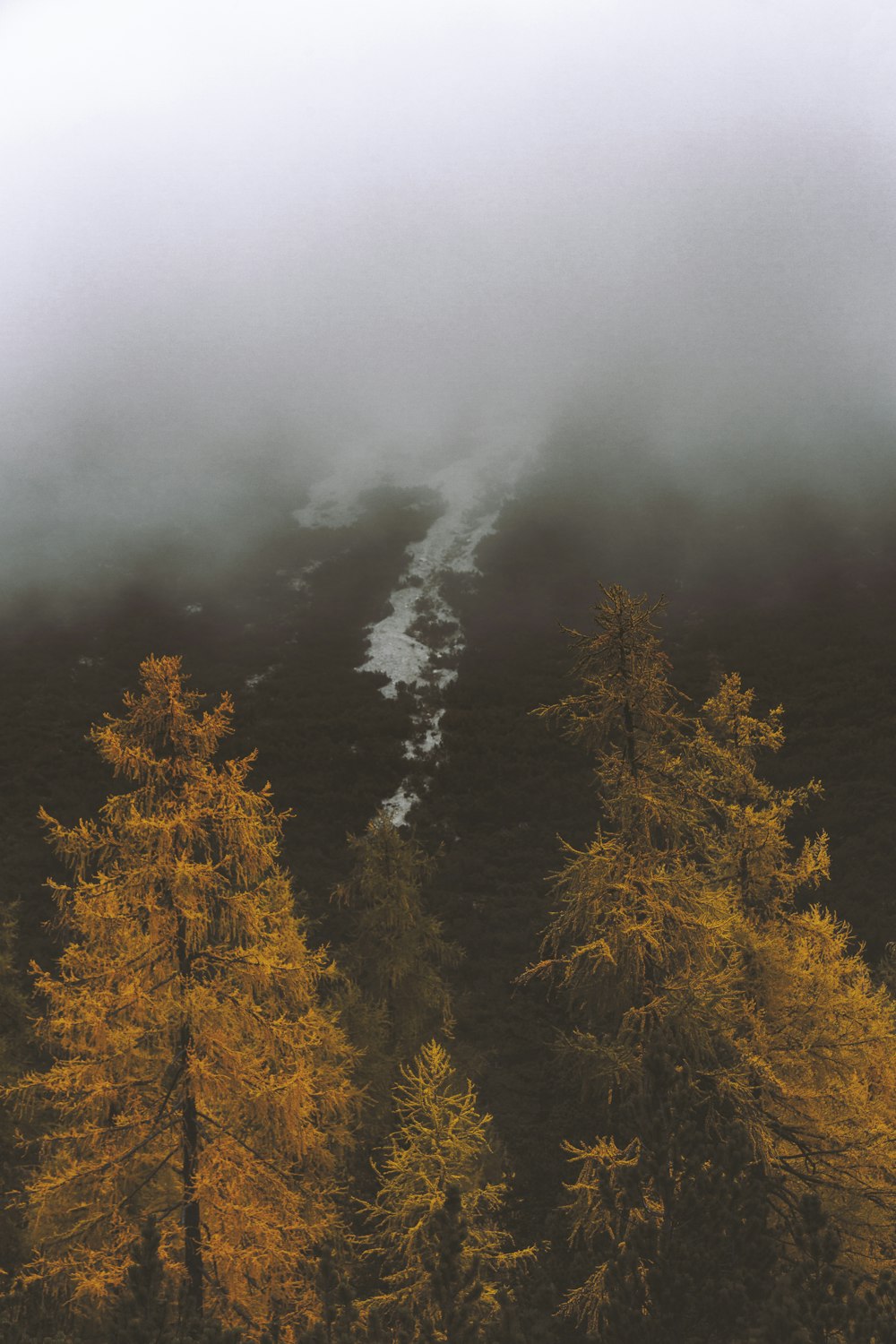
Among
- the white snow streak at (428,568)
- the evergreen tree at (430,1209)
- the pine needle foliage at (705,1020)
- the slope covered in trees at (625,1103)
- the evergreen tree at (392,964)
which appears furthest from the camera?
the white snow streak at (428,568)

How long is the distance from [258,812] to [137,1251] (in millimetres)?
3829

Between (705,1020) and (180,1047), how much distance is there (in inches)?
202

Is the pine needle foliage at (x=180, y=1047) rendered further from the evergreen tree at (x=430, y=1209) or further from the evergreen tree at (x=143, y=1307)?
the evergreen tree at (x=143, y=1307)

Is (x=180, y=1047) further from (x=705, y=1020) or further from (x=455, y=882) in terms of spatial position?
(x=455, y=882)

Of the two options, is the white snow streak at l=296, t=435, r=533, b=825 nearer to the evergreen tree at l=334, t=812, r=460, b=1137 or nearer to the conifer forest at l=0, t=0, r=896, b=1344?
the conifer forest at l=0, t=0, r=896, b=1344

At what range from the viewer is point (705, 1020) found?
29.8 ft

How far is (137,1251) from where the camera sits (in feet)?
22.0

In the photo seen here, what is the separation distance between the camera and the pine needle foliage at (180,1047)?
8328 mm

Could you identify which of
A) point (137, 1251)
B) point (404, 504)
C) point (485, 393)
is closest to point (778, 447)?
point (404, 504)

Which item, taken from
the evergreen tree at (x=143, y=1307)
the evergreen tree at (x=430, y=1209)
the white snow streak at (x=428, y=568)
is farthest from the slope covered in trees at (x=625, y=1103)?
the white snow streak at (x=428, y=568)

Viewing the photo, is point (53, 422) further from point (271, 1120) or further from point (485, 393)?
point (271, 1120)

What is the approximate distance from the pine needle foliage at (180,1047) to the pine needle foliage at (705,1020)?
282cm

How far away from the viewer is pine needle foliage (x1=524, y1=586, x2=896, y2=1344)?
7.09 meters

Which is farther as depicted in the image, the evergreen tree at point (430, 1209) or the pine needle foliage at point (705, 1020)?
the evergreen tree at point (430, 1209)
